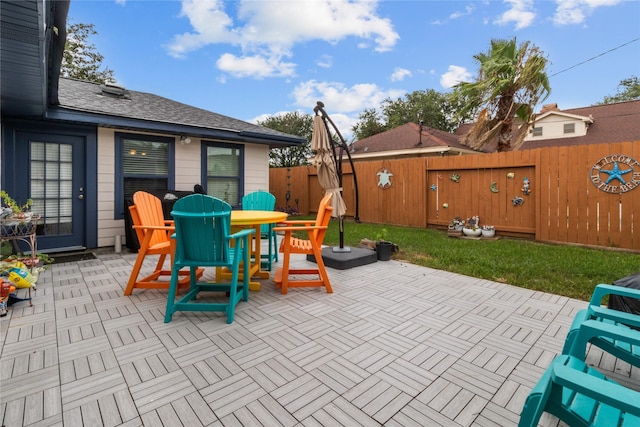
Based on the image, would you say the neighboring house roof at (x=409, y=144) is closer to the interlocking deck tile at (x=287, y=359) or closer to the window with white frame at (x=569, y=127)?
the window with white frame at (x=569, y=127)

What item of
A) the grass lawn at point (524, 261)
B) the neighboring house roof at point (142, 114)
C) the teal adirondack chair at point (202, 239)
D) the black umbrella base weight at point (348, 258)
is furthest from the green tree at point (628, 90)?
the teal adirondack chair at point (202, 239)

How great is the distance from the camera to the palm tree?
24.9ft

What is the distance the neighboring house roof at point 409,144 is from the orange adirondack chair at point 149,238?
1104 cm

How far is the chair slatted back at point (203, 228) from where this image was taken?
2.48m

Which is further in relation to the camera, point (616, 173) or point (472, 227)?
point (472, 227)

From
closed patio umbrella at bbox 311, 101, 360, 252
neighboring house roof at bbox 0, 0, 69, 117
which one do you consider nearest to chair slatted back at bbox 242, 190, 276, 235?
closed patio umbrella at bbox 311, 101, 360, 252

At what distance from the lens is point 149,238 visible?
311 centimetres

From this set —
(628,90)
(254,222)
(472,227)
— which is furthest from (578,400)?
(628,90)

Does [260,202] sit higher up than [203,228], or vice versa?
[260,202]

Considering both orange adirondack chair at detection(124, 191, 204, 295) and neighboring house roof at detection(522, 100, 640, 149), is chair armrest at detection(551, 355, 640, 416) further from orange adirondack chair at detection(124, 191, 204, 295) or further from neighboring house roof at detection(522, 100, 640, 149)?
neighboring house roof at detection(522, 100, 640, 149)

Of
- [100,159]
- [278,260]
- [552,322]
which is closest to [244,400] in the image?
[552,322]

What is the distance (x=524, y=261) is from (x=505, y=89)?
5.28m

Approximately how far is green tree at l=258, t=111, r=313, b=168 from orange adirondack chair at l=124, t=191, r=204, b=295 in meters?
16.7

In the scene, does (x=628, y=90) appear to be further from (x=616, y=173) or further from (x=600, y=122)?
(x=616, y=173)
